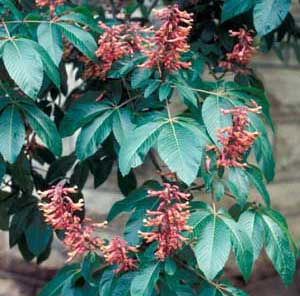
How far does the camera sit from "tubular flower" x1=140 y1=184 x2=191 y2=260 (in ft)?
3.58

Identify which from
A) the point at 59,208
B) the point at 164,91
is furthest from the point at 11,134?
the point at 164,91

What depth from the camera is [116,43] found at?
1.31 meters

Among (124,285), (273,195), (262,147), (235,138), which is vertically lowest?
(273,195)

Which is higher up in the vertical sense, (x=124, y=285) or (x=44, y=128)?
(x=44, y=128)

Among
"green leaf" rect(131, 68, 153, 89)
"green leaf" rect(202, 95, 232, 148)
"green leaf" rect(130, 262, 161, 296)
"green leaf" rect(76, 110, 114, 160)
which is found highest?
"green leaf" rect(131, 68, 153, 89)

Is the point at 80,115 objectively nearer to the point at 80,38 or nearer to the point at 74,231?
the point at 80,38

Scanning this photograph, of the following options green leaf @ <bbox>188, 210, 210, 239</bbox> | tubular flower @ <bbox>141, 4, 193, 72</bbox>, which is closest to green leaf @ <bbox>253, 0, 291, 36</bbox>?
tubular flower @ <bbox>141, 4, 193, 72</bbox>

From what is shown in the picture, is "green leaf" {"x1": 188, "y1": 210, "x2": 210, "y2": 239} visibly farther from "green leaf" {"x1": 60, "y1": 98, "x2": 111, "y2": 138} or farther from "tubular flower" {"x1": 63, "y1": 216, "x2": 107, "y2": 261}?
"green leaf" {"x1": 60, "y1": 98, "x2": 111, "y2": 138}

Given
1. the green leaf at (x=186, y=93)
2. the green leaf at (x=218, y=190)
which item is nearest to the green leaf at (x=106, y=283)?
the green leaf at (x=218, y=190)

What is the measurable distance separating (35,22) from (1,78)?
0.13 m

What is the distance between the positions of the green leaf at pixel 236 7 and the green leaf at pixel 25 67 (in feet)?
1.45

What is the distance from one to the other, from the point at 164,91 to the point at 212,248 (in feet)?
1.01

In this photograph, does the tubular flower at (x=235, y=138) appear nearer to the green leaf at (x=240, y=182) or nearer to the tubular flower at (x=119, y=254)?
the green leaf at (x=240, y=182)

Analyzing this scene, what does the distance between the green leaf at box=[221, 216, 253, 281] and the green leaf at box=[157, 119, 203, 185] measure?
133 millimetres
